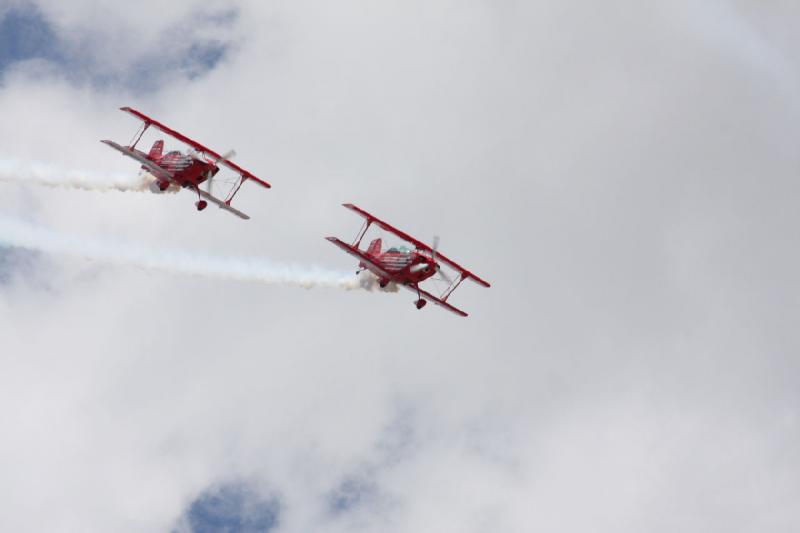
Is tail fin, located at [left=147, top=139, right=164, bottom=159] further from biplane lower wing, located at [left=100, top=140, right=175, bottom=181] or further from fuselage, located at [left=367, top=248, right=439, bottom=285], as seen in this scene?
fuselage, located at [left=367, top=248, right=439, bottom=285]

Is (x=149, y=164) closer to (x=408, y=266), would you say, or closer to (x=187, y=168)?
(x=187, y=168)

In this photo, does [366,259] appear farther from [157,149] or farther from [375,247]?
[157,149]

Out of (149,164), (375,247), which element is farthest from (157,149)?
(375,247)

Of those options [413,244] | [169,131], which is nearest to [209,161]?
[169,131]

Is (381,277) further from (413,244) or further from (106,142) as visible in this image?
(106,142)

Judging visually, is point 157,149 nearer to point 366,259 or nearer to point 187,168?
point 187,168

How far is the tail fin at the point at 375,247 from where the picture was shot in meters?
190

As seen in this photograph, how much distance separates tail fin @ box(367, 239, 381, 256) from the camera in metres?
190

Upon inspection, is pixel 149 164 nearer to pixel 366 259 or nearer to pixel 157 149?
pixel 157 149

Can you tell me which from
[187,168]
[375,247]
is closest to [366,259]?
[375,247]

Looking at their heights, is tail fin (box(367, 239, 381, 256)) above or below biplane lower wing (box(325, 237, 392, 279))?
above

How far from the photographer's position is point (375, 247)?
190875 millimetres

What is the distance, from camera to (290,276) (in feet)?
650

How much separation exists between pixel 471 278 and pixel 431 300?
4896 millimetres
